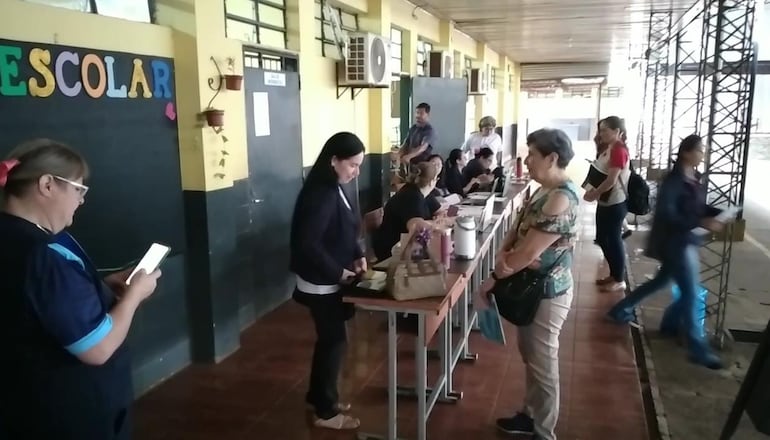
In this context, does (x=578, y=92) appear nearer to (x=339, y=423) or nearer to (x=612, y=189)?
(x=612, y=189)

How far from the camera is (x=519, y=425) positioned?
9.50 ft

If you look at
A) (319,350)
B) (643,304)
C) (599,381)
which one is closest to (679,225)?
(599,381)

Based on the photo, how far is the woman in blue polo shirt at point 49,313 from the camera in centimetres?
137

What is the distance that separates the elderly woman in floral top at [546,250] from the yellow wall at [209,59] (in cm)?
188

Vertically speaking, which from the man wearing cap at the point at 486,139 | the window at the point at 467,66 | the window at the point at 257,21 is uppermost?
the window at the point at 467,66

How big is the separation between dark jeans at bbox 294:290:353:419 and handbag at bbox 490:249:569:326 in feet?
2.34

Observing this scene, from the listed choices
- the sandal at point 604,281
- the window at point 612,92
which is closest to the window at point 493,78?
the sandal at point 604,281

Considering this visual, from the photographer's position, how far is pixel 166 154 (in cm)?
332

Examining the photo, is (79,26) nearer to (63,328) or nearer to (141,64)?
(141,64)

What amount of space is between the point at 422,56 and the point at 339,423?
652 centimetres

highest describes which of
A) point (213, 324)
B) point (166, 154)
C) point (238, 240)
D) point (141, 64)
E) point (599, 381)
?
point (141, 64)

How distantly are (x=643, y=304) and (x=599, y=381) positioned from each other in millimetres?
1568

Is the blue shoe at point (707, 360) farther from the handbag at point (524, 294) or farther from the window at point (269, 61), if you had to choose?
the window at point (269, 61)

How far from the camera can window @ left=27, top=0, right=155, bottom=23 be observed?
2813mm
